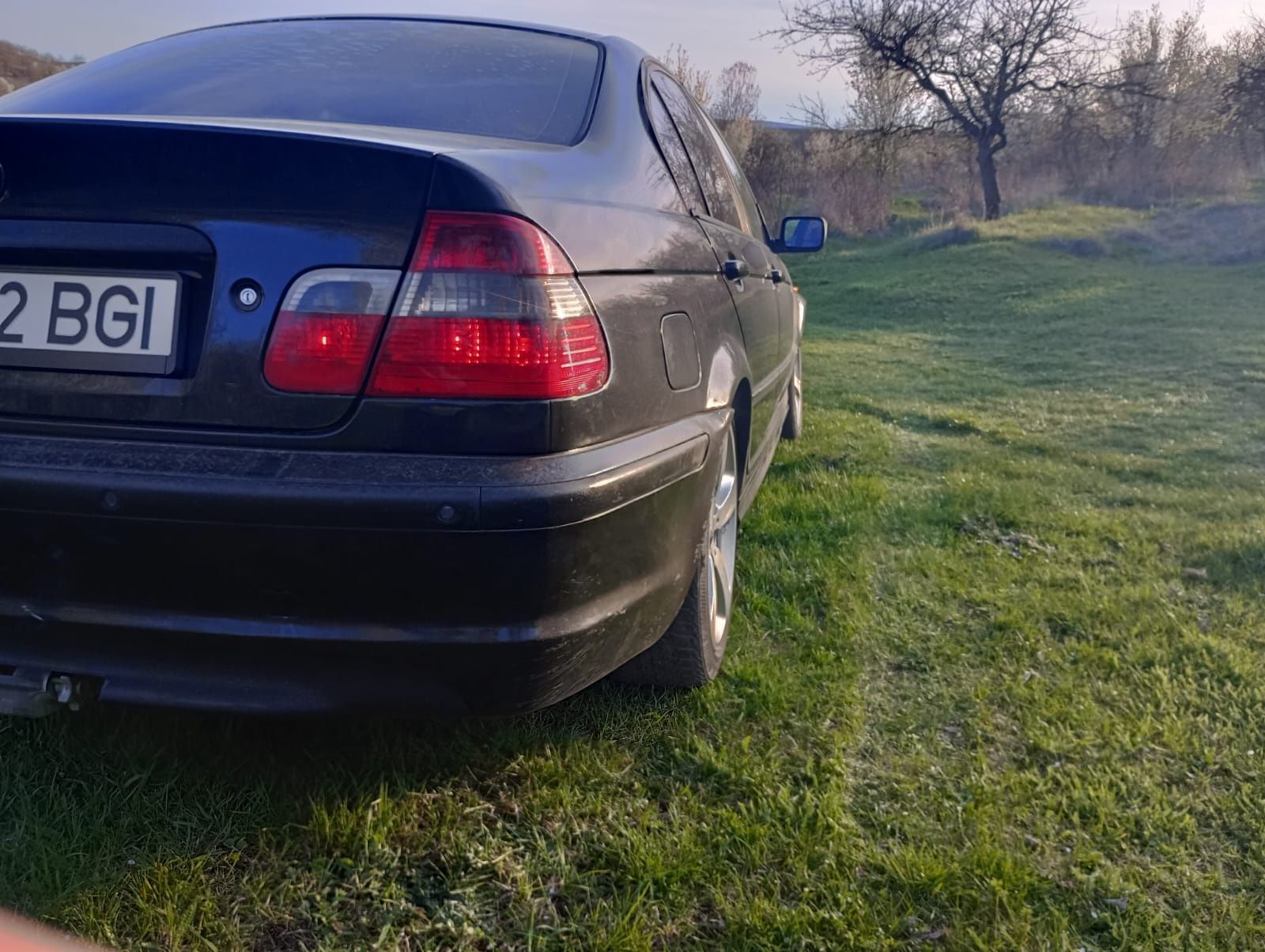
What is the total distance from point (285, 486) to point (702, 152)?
2.22 m

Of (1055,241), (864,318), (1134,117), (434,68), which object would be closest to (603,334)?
(434,68)

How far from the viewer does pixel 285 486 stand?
4.92 feet

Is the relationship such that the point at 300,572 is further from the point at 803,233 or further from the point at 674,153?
the point at 803,233

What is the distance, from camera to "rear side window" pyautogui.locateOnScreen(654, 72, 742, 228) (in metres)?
2.96

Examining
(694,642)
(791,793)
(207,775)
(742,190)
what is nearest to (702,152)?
(742,190)

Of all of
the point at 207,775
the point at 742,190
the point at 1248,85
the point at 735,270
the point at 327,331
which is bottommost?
the point at 207,775

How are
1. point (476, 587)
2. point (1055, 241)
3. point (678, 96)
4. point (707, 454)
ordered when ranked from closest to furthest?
point (476, 587), point (707, 454), point (678, 96), point (1055, 241)

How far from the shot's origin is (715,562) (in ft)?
8.89

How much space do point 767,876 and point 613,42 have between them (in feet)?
7.06

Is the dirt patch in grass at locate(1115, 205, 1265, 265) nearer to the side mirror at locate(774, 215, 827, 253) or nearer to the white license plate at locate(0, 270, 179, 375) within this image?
the side mirror at locate(774, 215, 827, 253)

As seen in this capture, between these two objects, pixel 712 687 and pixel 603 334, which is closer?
pixel 603 334

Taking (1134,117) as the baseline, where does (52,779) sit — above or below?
below

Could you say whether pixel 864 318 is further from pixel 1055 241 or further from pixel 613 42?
pixel 613 42

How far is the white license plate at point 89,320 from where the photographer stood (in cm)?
157
